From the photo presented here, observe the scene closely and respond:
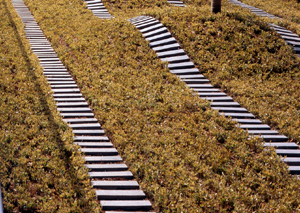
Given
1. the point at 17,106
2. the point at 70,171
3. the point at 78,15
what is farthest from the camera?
the point at 78,15

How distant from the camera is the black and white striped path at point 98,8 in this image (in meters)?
13.0

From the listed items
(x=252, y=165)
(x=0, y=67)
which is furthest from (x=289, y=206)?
(x=0, y=67)

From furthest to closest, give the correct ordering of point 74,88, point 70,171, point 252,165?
1. point 74,88
2. point 252,165
3. point 70,171

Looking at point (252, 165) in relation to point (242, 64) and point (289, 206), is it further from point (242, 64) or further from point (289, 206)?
point (242, 64)

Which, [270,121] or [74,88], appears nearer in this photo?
[270,121]

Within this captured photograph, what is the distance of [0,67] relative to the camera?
8.46 metres

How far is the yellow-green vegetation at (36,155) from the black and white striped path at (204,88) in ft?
12.5

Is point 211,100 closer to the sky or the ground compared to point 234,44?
closer to the ground

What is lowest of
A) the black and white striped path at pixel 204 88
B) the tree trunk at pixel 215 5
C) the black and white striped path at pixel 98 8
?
the black and white striped path at pixel 204 88

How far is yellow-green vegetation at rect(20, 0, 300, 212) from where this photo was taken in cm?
488

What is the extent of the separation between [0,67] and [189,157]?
6.44 metres

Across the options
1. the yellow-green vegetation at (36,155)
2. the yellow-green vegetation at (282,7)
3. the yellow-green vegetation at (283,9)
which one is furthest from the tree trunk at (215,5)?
the yellow-green vegetation at (36,155)

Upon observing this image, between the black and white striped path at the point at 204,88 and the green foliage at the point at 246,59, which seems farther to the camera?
the green foliage at the point at 246,59

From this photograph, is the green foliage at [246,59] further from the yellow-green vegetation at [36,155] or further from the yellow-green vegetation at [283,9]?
the yellow-green vegetation at [36,155]
